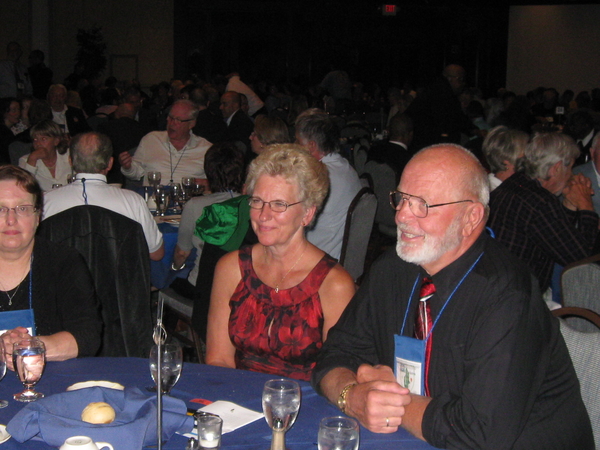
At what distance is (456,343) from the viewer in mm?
1776

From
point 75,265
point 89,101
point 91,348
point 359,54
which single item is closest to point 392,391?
point 91,348

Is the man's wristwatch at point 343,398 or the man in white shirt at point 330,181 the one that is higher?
the man in white shirt at point 330,181

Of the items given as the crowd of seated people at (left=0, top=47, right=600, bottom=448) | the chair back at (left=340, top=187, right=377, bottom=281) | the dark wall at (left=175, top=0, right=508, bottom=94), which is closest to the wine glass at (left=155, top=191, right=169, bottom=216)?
the crowd of seated people at (left=0, top=47, right=600, bottom=448)

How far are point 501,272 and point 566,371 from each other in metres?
0.32

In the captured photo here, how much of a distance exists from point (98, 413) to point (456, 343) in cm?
92

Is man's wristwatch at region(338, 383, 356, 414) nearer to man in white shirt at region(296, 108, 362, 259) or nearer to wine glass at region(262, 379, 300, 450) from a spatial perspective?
wine glass at region(262, 379, 300, 450)

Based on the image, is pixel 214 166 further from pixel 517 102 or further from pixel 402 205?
pixel 517 102

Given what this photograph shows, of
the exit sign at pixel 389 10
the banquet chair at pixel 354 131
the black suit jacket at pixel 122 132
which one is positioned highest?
the exit sign at pixel 389 10

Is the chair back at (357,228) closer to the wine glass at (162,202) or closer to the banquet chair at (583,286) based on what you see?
the wine glass at (162,202)

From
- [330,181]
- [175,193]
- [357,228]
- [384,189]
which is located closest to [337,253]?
[357,228]

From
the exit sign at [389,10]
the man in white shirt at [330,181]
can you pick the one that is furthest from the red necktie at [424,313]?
the exit sign at [389,10]

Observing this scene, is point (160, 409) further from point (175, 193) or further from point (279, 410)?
point (175, 193)

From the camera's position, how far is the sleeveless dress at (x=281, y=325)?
2355 mm

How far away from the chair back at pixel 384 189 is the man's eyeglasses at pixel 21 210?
3.69m
